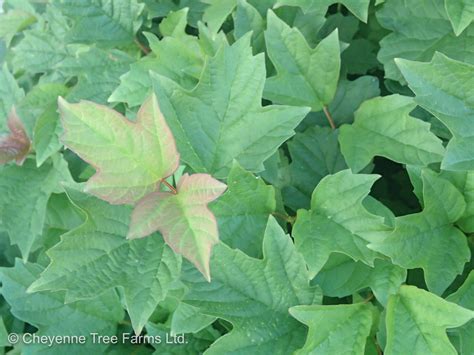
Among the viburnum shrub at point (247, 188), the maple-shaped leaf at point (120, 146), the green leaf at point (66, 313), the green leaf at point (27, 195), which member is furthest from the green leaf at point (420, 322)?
the green leaf at point (27, 195)

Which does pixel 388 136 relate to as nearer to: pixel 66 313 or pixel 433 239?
pixel 433 239

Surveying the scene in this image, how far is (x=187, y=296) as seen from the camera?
0.67m

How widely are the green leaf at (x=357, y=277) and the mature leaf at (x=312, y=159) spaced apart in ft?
0.46

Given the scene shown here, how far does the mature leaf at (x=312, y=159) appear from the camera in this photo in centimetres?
85

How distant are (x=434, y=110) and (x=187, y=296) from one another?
13.7 inches

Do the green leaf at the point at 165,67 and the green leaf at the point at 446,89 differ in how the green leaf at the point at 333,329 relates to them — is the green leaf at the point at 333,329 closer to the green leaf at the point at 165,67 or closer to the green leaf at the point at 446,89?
the green leaf at the point at 446,89

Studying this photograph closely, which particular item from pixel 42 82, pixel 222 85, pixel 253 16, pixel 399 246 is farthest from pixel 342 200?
pixel 42 82

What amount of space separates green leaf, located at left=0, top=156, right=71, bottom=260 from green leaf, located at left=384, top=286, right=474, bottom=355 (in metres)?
0.56

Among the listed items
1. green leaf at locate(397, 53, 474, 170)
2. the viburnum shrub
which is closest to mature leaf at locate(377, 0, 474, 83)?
the viburnum shrub

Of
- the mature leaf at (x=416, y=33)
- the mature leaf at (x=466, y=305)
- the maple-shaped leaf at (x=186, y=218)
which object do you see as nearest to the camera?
the maple-shaped leaf at (x=186, y=218)

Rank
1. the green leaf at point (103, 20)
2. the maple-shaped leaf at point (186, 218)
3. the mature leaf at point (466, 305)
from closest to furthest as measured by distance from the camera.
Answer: the maple-shaped leaf at point (186, 218), the mature leaf at point (466, 305), the green leaf at point (103, 20)

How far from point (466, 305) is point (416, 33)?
0.43m

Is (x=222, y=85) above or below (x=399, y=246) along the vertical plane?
above

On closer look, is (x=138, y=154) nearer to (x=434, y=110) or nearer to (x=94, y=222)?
(x=94, y=222)
